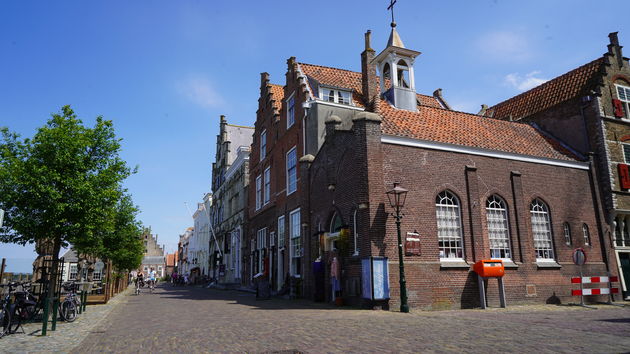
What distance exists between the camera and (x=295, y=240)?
2214 cm

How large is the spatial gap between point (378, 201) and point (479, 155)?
585 cm

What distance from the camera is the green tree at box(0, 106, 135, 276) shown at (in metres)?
13.1

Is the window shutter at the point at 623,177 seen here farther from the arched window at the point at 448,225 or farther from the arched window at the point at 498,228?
the arched window at the point at 448,225

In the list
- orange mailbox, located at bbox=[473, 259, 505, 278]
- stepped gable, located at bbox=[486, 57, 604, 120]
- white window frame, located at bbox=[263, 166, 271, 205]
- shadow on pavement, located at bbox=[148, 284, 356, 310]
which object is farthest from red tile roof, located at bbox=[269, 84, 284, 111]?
orange mailbox, located at bbox=[473, 259, 505, 278]

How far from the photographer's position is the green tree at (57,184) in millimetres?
13125

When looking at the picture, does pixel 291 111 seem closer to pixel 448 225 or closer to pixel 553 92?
pixel 448 225

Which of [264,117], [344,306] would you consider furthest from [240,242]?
[344,306]

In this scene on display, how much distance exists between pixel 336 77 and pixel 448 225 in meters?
11.1

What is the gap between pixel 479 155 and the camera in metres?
18.3

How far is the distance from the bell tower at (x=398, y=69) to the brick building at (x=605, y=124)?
906cm

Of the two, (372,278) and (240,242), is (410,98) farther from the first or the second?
(240,242)

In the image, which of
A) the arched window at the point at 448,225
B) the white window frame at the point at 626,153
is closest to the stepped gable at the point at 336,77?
the arched window at the point at 448,225

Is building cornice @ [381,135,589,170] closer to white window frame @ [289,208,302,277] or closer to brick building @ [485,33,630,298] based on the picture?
brick building @ [485,33,630,298]

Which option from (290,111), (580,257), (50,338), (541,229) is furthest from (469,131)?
(50,338)
